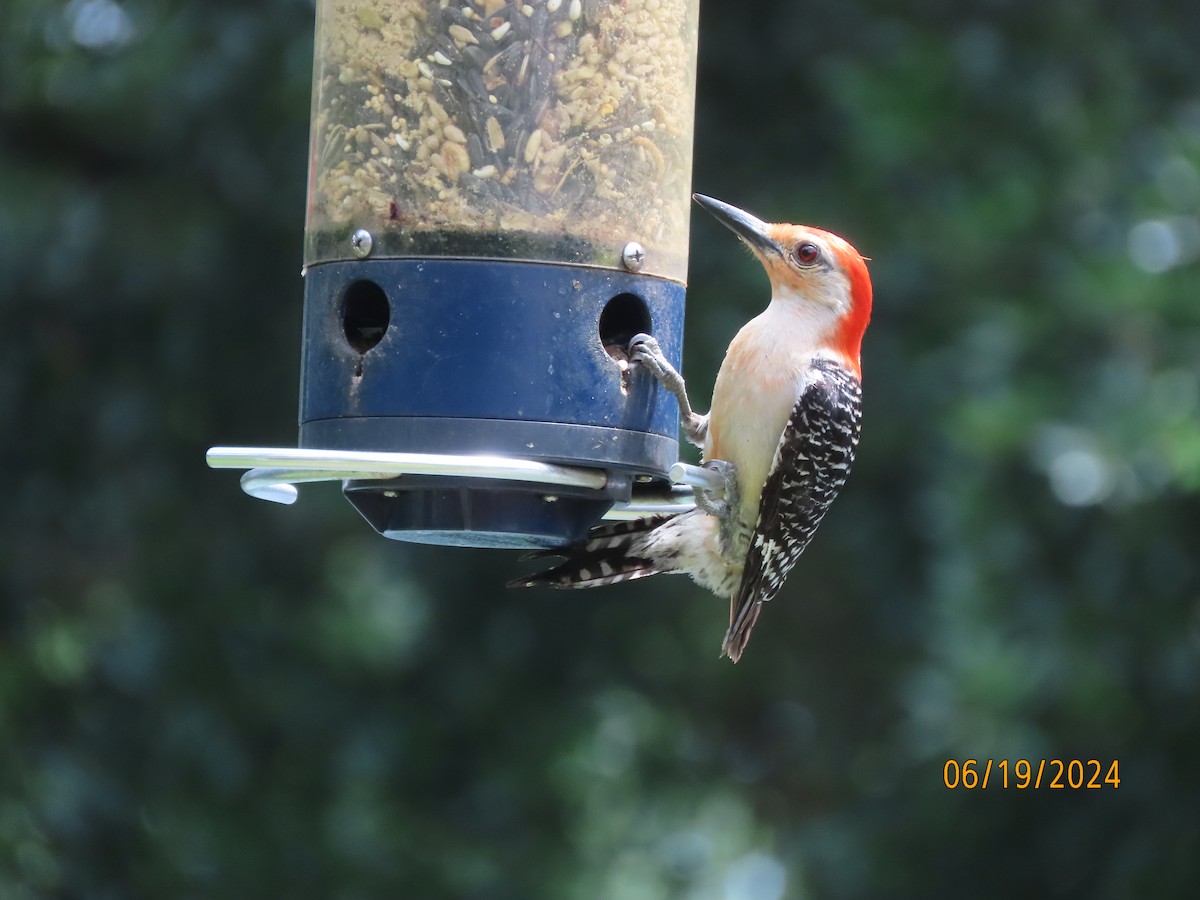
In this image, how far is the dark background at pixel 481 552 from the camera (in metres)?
9.55

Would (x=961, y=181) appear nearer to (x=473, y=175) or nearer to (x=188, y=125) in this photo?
(x=188, y=125)

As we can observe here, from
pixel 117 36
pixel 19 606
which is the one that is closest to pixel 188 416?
pixel 19 606

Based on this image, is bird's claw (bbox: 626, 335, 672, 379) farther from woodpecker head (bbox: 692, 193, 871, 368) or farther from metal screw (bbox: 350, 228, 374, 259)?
woodpecker head (bbox: 692, 193, 871, 368)

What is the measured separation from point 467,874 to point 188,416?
9.54 ft

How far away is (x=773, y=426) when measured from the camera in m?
6.32

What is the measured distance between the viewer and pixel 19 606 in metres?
10.5

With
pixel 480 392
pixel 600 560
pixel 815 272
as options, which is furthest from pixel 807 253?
pixel 480 392

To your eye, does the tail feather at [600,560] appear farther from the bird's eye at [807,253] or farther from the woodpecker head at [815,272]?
the bird's eye at [807,253]

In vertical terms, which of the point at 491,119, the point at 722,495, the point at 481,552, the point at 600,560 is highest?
the point at 491,119

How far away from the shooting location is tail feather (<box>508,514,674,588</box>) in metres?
5.84

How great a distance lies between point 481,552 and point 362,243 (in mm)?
5381

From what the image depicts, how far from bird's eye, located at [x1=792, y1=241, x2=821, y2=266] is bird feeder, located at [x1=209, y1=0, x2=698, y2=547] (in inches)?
47.5

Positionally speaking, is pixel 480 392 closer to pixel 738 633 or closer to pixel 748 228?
pixel 748 228

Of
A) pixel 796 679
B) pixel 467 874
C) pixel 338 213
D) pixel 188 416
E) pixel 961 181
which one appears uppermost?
pixel 961 181
